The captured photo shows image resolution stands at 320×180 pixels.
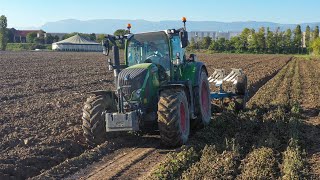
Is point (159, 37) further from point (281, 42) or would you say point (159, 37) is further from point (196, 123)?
point (281, 42)

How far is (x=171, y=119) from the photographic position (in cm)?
805

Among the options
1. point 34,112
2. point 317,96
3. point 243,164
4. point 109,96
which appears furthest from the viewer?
point 317,96

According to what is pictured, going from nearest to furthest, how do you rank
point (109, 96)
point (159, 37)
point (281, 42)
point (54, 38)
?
point (109, 96) → point (159, 37) → point (281, 42) → point (54, 38)

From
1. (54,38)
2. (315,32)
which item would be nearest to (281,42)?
(315,32)

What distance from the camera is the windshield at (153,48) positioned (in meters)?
9.56

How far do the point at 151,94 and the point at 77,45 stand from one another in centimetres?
9801

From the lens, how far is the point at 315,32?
8412 centimetres

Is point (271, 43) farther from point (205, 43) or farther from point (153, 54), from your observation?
point (153, 54)

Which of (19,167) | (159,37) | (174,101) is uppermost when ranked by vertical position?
(159,37)

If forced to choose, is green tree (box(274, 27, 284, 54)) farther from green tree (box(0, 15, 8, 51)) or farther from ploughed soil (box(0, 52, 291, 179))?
ploughed soil (box(0, 52, 291, 179))

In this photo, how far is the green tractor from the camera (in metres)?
8.14

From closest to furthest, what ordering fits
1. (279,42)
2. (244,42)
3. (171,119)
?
1. (171,119)
2. (279,42)
3. (244,42)

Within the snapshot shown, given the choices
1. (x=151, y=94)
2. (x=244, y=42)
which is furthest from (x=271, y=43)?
(x=151, y=94)

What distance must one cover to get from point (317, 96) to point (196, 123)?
712 centimetres
